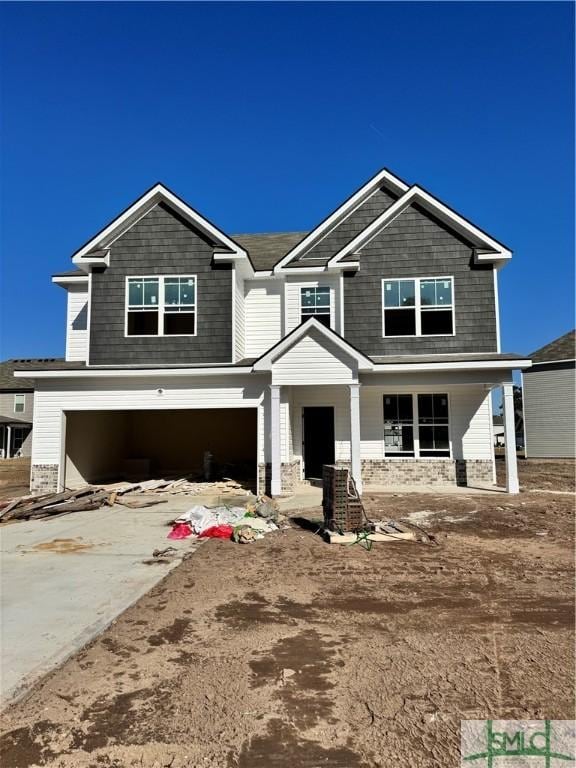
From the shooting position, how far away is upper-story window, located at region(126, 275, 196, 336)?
1423 centimetres

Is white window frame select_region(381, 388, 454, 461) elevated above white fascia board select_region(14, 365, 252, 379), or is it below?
below

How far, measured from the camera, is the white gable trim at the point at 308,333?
12.4 m

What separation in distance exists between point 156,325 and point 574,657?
12.7 meters

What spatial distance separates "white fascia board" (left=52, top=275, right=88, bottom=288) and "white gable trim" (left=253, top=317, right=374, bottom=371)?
7.33 metres

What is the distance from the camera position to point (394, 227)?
575 inches

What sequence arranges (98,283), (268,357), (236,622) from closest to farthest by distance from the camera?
(236,622) → (268,357) → (98,283)

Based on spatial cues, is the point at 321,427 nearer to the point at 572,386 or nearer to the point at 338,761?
the point at 338,761

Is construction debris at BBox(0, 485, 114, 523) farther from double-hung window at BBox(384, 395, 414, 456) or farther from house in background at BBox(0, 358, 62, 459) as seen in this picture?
house in background at BBox(0, 358, 62, 459)

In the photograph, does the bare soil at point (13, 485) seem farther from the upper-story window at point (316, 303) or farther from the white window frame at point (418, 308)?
the white window frame at point (418, 308)

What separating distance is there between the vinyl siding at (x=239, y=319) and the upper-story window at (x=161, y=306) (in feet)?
4.03

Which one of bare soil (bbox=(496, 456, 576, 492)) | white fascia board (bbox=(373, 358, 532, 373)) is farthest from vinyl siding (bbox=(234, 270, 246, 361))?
bare soil (bbox=(496, 456, 576, 492))

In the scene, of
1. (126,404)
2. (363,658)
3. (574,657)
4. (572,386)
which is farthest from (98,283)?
(572,386)

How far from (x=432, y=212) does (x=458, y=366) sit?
4.99m

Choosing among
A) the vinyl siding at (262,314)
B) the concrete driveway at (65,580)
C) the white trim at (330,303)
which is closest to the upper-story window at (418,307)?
the white trim at (330,303)
